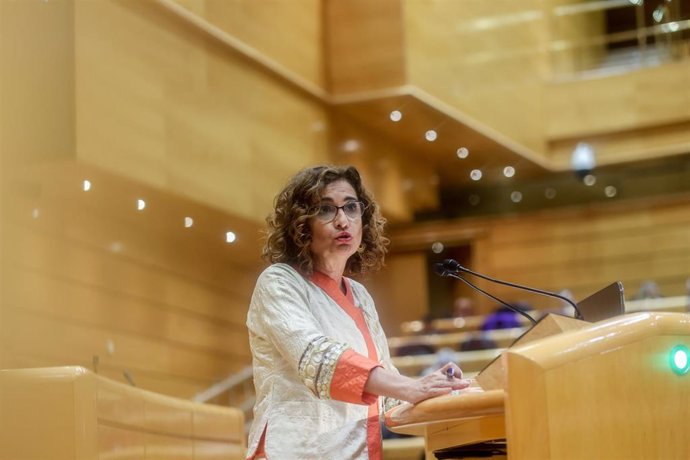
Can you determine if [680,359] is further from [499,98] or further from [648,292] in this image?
[499,98]

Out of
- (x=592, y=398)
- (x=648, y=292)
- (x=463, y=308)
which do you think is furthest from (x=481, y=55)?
(x=592, y=398)

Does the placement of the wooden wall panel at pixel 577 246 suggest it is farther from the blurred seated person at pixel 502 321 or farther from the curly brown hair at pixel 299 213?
the curly brown hair at pixel 299 213

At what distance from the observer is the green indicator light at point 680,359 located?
2004 millimetres

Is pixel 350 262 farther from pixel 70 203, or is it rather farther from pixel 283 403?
pixel 70 203

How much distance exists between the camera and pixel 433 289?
9.67 metres

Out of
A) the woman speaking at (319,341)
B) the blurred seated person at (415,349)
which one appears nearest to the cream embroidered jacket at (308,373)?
the woman speaking at (319,341)

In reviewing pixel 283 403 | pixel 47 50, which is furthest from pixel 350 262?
pixel 47 50

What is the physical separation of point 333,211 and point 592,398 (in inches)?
29.8

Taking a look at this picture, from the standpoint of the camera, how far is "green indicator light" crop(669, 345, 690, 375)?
6.57 feet

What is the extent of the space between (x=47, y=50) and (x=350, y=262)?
2.38 metres

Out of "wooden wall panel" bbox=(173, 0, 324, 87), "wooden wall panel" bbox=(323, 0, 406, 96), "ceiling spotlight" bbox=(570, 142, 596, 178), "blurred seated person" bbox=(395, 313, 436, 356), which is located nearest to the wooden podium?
"wooden wall panel" bbox=(173, 0, 324, 87)

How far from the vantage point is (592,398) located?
1.86 metres

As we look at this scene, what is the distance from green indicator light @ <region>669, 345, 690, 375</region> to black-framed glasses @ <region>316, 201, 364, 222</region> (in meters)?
0.74

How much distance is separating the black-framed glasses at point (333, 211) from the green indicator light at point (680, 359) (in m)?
0.74
